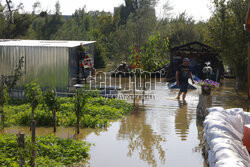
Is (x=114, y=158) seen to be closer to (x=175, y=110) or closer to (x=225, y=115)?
(x=225, y=115)

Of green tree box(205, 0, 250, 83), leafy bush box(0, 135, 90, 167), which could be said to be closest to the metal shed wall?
leafy bush box(0, 135, 90, 167)

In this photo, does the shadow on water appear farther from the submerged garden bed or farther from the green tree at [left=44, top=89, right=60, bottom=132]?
the green tree at [left=44, top=89, right=60, bottom=132]

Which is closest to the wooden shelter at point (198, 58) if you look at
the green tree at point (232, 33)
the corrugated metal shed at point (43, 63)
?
the green tree at point (232, 33)

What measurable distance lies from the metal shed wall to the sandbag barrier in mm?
8059

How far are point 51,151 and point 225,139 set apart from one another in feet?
10.8

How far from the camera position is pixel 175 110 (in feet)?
40.8

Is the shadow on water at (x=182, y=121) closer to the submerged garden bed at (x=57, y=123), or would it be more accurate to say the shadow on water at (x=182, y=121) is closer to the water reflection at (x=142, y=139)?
the water reflection at (x=142, y=139)

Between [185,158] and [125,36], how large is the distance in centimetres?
2376

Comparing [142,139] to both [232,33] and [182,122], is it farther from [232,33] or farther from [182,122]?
[232,33]

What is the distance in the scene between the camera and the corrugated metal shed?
1488 centimetres

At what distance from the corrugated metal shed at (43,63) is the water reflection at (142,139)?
14.8 feet

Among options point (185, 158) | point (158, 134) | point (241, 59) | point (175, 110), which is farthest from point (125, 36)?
point (185, 158)

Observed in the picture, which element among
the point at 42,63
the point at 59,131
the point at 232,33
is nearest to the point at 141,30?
the point at 232,33

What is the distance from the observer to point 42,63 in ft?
49.4
